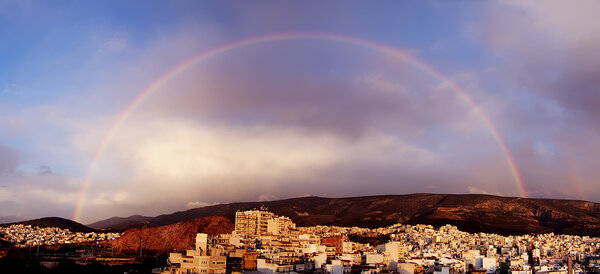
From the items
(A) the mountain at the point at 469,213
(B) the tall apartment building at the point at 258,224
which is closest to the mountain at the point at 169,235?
(B) the tall apartment building at the point at 258,224

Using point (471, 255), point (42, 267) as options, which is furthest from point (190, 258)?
point (471, 255)

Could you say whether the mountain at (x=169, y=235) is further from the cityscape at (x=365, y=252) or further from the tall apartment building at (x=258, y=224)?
the cityscape at (x=365, y=252)

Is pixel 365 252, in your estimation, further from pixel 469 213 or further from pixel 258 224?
pixel 469 213

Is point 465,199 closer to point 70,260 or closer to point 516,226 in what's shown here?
point 516,226

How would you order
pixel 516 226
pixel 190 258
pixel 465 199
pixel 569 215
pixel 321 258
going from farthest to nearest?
pixel 465 199, pixel 569 215, pixel 516 226, pixel 321 258, pixel 190 258

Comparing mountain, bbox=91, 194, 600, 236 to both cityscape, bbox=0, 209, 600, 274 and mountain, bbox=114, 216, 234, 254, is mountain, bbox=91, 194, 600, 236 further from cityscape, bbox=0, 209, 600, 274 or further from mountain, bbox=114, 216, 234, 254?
mountain, bbox=114, 216, 234, 254

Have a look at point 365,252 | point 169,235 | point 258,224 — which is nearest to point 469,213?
point 258,224
